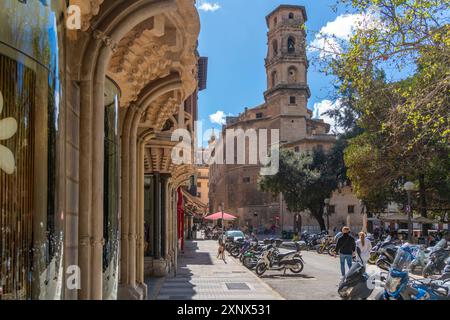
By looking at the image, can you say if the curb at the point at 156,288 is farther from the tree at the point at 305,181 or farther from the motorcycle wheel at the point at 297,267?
the tree at the point at 305,181

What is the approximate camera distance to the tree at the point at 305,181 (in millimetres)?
52375

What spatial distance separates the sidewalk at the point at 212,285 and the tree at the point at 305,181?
1243 inches

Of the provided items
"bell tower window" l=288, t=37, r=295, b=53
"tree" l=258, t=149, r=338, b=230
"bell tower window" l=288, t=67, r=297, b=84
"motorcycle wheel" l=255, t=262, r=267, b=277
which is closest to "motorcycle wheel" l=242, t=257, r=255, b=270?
"motorcycle wheel" l=255, t=262, r=267, b=277

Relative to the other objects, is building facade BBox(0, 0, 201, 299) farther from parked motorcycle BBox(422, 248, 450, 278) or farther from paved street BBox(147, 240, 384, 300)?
parked motorcycle BBox(422, 248, 450, 278)

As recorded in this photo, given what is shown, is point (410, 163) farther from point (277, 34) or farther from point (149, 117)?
point (277, 34)

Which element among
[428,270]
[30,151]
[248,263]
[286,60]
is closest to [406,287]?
[30,151]

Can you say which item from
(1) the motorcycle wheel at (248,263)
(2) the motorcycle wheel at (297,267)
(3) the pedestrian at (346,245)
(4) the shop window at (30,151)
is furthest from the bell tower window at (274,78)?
(4) the shop window at (30,151)

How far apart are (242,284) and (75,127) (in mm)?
11172

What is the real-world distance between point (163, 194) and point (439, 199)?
2299 centimetres

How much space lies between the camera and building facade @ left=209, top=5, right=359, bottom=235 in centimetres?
6844

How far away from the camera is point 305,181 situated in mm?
52406

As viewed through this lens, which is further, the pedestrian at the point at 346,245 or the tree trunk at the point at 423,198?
the tree trunk at the point at 423,198

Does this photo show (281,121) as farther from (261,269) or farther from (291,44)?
(261,269)
